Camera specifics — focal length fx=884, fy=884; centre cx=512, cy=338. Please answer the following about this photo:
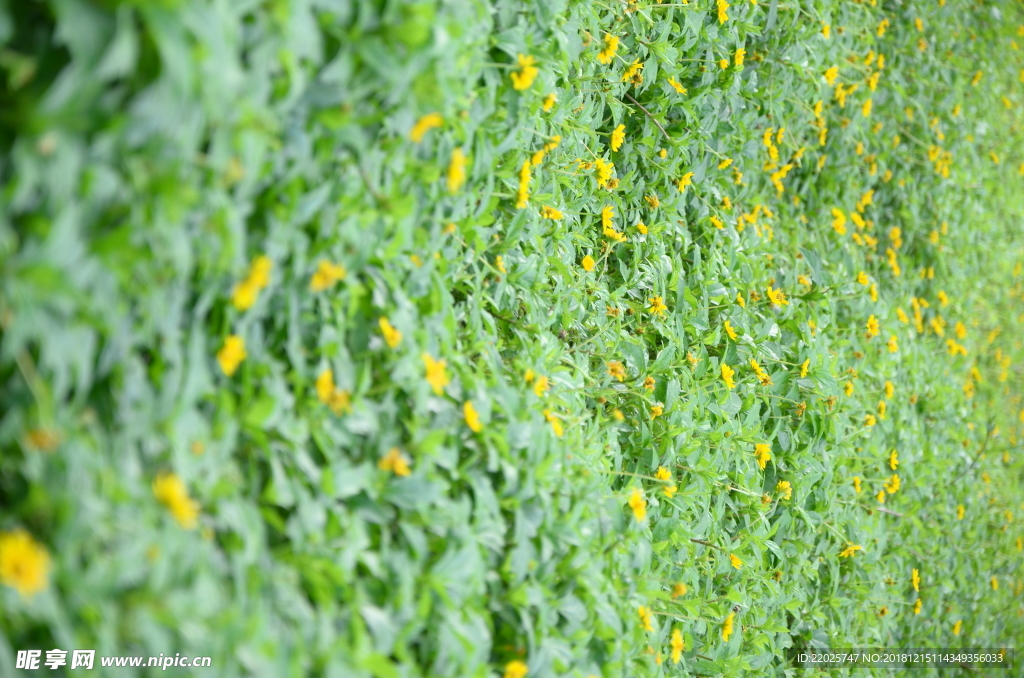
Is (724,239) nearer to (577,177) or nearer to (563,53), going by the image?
(577,177)

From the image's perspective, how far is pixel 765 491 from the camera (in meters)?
1.74

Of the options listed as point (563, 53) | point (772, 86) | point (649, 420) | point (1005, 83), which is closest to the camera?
point (563, 53)

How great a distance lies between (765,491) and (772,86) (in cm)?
88

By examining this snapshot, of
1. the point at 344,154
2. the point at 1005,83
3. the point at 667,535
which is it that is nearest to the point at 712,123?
the point at 667,535

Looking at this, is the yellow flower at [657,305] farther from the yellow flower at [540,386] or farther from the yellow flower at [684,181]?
the yellow flower at [540,386]

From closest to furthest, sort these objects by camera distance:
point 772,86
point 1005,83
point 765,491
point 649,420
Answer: point 649,420
point 765,491
point 772,86
point 1005,83

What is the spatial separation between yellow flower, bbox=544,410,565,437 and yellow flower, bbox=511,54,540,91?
433mm

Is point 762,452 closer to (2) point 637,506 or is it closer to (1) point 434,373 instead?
(2) point 637,506

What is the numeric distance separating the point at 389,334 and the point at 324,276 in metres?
0.10

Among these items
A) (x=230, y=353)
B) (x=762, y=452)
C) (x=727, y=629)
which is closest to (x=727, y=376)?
(x=762, y=452)

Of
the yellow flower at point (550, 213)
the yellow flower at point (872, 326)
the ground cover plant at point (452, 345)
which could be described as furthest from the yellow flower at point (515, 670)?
the yellow flower at point (872, 326)

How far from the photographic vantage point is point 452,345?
1.10m

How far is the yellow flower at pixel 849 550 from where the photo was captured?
Result: 1.91 metres

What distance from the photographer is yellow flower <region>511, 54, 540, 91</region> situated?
1.16 meters
